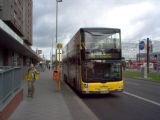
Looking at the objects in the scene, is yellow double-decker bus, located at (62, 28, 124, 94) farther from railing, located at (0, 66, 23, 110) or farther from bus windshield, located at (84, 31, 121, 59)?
railing, located at (0, 66, 23, 110)

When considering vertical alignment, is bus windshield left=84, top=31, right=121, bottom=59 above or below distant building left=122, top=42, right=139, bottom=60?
below

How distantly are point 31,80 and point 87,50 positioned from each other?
3.26 metres

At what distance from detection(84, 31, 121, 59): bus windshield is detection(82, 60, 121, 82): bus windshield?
1.18ft

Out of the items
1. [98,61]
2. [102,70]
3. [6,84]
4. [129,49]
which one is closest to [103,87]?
[102,70]

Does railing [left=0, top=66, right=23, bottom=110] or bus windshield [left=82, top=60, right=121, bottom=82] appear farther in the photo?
bus windshield [left=82, top=60, right=121, bottom=82]

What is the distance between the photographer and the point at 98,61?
1814cm

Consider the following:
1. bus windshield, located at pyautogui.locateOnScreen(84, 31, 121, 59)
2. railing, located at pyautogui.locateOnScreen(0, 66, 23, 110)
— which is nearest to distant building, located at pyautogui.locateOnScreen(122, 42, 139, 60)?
bus windshield, located at pyautogui.locateOnScreen(84, 31, 121, 59)

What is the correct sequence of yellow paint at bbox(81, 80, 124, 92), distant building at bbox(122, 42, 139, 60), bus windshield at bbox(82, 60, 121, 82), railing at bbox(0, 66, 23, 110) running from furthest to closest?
distant building at bbox(122, 42, 139, 60)
bus windshield at bbox(82, 60, 121, 82)
yellow paint at bbox(81, 80, 124, 92)
railing at bbox(0, 66, 23, 110)

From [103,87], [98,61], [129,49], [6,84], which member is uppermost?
[129,49]

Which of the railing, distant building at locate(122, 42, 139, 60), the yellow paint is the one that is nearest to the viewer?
the railing

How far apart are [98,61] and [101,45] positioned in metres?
0.83

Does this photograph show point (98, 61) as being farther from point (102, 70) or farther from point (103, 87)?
point (103, 87)

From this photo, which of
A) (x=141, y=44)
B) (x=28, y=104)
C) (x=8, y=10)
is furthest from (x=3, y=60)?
(x=141, y=44)

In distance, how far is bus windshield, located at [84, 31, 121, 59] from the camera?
59.1ft
